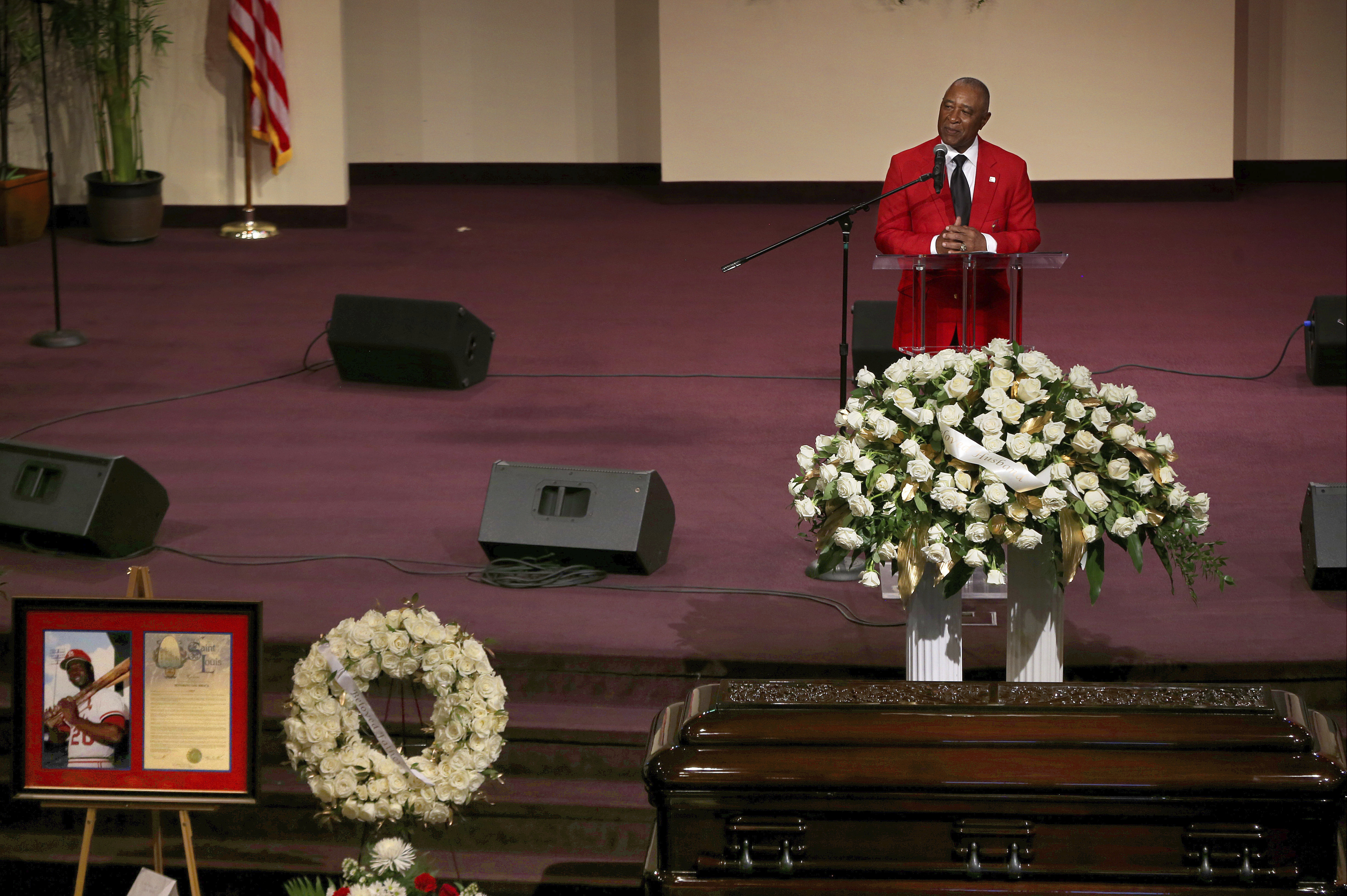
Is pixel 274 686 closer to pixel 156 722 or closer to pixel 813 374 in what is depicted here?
pixel 156 722

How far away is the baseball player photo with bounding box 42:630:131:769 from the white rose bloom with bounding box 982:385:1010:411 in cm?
189

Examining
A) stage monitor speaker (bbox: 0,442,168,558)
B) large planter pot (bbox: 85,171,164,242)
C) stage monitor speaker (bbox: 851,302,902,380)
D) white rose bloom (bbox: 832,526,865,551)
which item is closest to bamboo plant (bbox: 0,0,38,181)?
large planter pot (bbox: 85,171,164,242)

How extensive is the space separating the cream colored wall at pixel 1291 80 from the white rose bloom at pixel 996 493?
9.55 meters

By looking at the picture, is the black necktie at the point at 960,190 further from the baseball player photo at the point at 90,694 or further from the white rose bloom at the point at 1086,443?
the baseball player photo at the point at 90,694

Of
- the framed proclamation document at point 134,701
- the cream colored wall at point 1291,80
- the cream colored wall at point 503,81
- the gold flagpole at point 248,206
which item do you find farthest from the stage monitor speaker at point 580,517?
the cream colored wall at point 1291,80

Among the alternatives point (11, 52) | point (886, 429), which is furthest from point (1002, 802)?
point (11, 52)

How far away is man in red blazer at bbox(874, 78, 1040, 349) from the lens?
5.30 metres

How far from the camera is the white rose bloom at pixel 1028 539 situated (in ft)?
11.7

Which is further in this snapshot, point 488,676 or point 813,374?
point 813,374

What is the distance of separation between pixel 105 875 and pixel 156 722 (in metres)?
1.27

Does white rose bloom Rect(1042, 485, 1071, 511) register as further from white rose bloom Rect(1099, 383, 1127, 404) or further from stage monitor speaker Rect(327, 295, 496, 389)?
stage monitor speaker Rect(327, 295, 496, 389)

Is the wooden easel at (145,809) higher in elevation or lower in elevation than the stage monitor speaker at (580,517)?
lower

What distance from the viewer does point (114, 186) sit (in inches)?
411

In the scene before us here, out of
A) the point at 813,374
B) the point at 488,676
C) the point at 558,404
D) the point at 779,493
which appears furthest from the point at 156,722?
the point at 813,374
